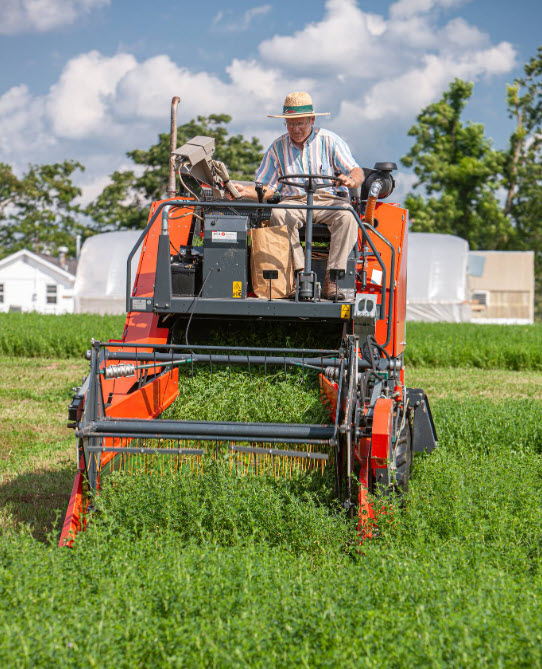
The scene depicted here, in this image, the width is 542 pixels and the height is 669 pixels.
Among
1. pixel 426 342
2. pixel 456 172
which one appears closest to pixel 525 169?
pixel 456 172

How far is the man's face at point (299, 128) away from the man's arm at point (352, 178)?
0.48 m

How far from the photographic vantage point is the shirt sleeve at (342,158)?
248 inches

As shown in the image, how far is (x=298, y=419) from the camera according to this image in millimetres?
5445

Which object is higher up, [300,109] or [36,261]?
[36,261]

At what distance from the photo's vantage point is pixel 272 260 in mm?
5508

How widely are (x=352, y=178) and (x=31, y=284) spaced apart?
40.9 m

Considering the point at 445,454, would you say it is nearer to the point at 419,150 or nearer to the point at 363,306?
the point at 363,306

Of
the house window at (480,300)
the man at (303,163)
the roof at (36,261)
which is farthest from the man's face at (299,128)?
the roof at (36,261)

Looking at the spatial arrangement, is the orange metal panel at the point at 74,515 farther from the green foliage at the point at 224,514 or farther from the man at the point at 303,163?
the man at the point at 303,163

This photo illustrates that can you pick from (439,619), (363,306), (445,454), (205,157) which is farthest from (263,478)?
(205,157)

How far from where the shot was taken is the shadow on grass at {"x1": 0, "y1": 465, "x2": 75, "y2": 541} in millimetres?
5398

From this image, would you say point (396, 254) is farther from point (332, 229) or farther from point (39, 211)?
point (39, 211)

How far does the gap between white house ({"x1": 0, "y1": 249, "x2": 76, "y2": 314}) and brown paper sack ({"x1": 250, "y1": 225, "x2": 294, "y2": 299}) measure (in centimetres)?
4046

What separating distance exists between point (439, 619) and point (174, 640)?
102cm
